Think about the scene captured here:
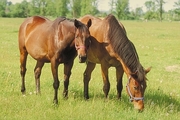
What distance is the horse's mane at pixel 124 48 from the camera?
6.21 meters

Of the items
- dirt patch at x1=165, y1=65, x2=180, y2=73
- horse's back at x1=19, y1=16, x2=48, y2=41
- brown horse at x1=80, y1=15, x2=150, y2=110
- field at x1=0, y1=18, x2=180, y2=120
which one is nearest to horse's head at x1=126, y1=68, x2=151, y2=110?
brown horse at x1=80, y1=15, x2=150, y2=110

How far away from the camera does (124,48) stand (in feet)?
21.4

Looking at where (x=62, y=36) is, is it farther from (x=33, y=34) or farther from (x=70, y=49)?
(x=33, y=34)

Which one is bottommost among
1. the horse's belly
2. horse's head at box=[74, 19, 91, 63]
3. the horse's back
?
the horse's belly

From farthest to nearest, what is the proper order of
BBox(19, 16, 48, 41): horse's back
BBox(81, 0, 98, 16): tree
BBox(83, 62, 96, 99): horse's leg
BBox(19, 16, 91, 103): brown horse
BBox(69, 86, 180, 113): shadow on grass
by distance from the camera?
BBox(81, 0, 98, 16): tree
BBox(19, 16, 48, 41): horse's back
BBox(83, 62, 96, 99): horse's leg
BBox(69, 86, 180, 113): shadow on grass
BBox(19, 16, 91, 103): brown horse

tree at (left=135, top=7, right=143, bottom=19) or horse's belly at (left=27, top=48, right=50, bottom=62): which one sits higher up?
tree at (left=135, top=7, right=143, bottom=19)

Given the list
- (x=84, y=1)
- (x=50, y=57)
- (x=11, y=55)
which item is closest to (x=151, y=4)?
(x=84, y=1)

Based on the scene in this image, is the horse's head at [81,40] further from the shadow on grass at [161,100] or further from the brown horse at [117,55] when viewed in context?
the shadow on grass at [161,100]

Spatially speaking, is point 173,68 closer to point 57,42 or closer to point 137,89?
point 137,89

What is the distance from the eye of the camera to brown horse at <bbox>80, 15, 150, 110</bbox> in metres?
6.11

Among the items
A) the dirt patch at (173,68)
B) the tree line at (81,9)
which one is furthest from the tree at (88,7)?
the dirt patch at (173,68)

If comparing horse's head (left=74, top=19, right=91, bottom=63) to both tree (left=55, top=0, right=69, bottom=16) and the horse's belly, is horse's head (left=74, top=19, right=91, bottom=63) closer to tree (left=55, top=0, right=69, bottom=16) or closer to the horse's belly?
the horse's belly

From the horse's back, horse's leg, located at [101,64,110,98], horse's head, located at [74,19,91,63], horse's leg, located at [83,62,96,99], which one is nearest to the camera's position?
horse's head, located at [74,19,91,63]

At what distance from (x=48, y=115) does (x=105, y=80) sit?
1.95m
